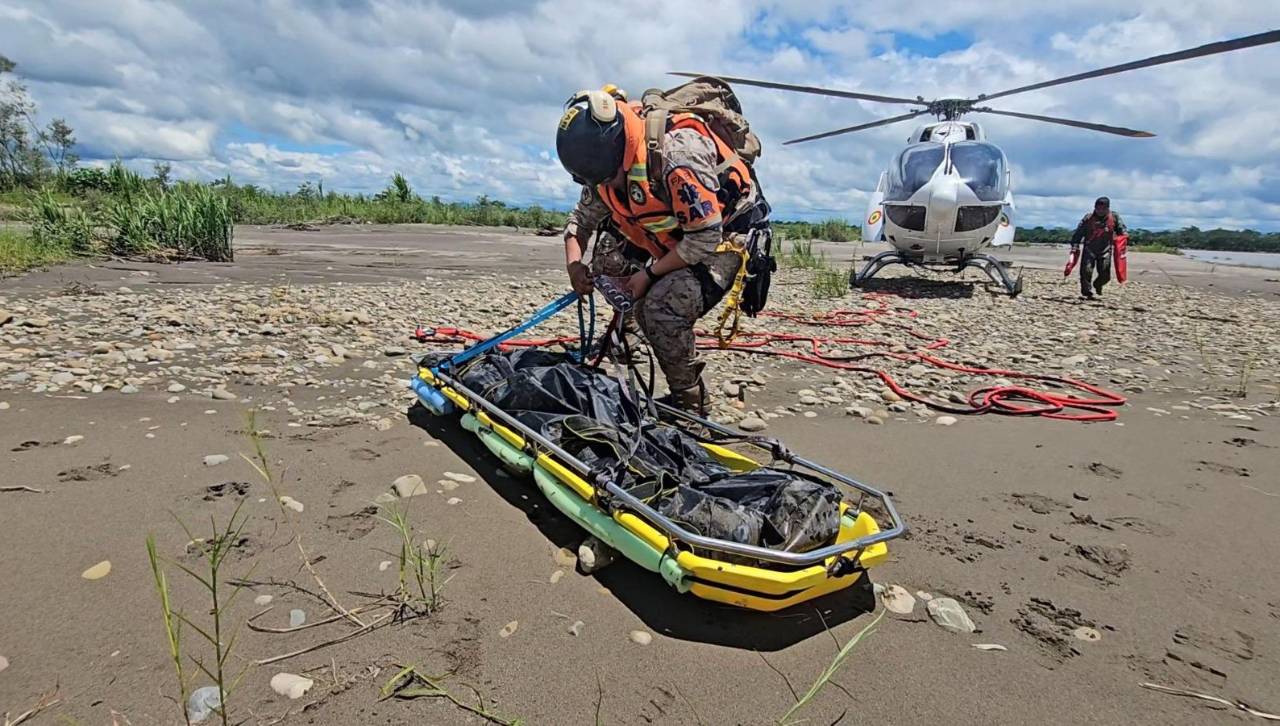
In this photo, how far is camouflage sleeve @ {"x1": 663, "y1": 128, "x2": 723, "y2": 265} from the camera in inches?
145

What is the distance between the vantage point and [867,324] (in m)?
8.77

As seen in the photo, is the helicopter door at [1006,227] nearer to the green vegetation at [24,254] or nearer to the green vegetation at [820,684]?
the green vegetation at [820,684]

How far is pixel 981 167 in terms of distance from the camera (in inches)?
458

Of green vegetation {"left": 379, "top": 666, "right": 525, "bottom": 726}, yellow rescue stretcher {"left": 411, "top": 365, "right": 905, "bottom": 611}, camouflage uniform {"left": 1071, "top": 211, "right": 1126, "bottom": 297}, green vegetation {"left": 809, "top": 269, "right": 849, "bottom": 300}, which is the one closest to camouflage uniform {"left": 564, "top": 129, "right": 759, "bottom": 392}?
yellow rescue stretcher {"left": 411, "top": 365, "right": 905, "bottom": 611}

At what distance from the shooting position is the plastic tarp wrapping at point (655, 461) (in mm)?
2479

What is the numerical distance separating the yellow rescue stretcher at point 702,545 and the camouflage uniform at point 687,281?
1.13 meters

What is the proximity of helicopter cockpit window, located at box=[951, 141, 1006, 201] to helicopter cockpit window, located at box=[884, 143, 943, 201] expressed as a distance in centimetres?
32

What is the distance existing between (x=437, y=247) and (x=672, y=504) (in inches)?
675

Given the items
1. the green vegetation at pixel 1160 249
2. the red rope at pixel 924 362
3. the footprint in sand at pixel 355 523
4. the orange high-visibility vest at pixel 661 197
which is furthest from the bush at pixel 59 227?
the green vegetation at pixel 1160 249

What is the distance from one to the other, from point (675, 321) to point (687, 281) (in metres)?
0.25

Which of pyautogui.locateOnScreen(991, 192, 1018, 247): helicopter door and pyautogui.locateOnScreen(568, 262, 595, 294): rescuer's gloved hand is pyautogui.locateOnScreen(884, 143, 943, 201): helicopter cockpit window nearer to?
pyautogui.locateOnScreen(991, 192, 1018, 247): helicopter door

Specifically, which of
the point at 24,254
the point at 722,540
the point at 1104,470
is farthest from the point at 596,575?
the point at 24,254

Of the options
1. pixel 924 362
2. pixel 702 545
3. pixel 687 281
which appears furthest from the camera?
pixel 924 362

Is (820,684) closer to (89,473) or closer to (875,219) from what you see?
(89,473)
